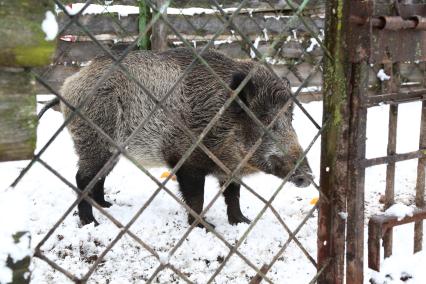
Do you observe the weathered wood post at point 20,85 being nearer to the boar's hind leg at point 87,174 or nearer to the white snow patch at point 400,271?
the white snow patch at point 400,271

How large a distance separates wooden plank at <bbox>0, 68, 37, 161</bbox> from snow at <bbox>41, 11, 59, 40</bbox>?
126 millimetres

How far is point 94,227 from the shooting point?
3818 millimetres

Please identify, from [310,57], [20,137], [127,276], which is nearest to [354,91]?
[20,137]

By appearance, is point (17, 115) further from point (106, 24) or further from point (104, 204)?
point (106, 24)

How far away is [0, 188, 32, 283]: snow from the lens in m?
Answer: 1.38

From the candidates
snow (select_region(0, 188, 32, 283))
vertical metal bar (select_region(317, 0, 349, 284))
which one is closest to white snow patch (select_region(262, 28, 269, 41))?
vertical metal bar (select_region(317, 0, 349, 284))

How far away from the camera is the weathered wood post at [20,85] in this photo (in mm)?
1340

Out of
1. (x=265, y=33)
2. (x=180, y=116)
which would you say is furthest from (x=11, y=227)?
(x=265, y=33)

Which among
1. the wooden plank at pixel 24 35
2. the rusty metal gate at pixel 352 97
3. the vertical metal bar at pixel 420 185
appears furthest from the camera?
the vertical metal bar at pixel 420 185

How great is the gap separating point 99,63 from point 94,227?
1404 mm

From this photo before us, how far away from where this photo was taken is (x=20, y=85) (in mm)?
1392

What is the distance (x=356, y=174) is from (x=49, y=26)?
1.28 meters

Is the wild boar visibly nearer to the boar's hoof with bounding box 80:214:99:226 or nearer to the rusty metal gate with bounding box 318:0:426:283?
the boar's hoof with bounding box 80:214:99:226

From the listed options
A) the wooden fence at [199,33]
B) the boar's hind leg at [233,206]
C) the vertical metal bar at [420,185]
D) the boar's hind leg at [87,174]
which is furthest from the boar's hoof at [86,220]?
the wooden fence at [199,33]
